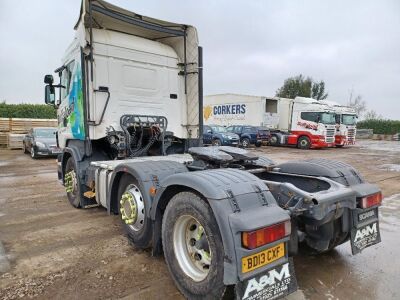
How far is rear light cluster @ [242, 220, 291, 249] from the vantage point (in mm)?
2299

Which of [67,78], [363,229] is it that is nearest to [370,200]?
[363,229]

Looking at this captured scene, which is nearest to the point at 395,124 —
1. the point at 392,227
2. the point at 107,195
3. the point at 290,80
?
the point at 290,80

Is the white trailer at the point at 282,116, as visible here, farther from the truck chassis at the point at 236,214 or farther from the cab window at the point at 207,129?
the truck chassis at the point at 236,214

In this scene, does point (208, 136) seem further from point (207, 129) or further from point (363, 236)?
point (363, 236)

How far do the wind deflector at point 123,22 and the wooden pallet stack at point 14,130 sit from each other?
16.7m

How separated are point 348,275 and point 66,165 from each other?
5.14 meters

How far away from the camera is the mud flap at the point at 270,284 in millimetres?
2318

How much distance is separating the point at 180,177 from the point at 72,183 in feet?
12.3

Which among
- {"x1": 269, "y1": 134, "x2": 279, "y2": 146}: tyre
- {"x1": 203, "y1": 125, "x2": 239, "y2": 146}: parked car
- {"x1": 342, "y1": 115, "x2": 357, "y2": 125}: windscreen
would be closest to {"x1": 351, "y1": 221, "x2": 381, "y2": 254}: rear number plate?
{"x1": 203, "y1": 125, "x2": 239, "y2": 146}: parked car

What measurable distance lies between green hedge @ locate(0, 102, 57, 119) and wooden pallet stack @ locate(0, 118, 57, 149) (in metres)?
7.48

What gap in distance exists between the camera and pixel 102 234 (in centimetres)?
455

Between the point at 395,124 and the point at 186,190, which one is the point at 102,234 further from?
the point at 395,124

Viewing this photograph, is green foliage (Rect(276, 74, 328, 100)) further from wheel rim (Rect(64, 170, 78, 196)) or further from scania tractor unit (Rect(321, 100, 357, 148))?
wheel rim (Rect(64, 170, 78, 196))

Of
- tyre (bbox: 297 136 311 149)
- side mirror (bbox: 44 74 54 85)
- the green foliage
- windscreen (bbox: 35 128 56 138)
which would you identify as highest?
the green foliage
